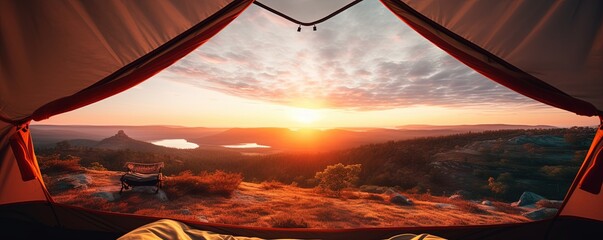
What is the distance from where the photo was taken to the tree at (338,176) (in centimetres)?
700

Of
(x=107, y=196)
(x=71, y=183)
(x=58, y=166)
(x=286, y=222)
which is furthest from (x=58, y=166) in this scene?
(x=286, y=222)

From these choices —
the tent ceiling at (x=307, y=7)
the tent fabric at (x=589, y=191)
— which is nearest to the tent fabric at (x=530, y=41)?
the tent fabric at (x=589, y=191)

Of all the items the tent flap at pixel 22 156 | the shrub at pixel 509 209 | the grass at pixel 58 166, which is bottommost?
the shrub at pixel 509 209

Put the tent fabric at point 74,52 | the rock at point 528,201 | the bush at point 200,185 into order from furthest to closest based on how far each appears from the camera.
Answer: the rock at point 528,201, the bush at point 200,185, the tent fabric at point 74,52

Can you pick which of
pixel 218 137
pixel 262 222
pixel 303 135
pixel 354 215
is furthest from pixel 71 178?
pixel 218 137

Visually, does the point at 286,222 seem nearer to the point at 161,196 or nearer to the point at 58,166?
the point at 161,196

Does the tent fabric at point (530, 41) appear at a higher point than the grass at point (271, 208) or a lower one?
higher

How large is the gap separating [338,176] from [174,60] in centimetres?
573

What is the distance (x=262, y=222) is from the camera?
4457 mm

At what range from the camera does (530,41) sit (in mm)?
1964

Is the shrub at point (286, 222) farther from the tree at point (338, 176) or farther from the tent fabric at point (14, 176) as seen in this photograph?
the tent fabric at point (14, 176)

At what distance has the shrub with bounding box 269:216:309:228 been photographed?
4.11 m

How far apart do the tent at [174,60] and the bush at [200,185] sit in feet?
11.8

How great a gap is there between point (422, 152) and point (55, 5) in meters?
15.7
